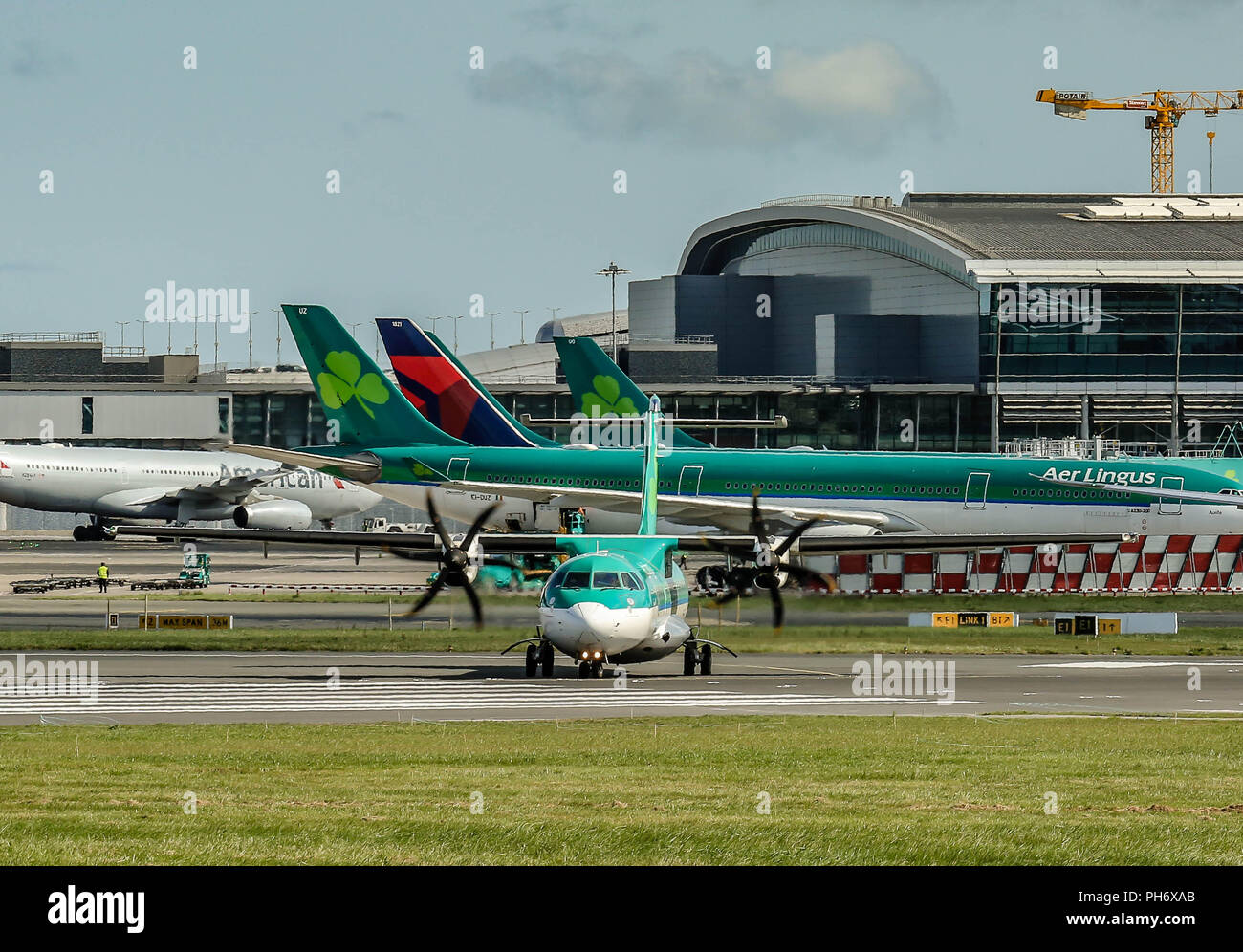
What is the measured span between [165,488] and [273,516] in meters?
7.47

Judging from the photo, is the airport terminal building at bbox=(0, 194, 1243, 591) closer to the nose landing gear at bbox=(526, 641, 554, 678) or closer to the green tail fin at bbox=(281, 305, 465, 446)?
the green tail fin at bbox=(281, 305, 465, 446)

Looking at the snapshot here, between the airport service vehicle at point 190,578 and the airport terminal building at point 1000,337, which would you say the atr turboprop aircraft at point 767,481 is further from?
the airport terminal building at point 1000,337

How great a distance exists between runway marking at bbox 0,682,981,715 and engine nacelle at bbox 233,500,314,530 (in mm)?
54566

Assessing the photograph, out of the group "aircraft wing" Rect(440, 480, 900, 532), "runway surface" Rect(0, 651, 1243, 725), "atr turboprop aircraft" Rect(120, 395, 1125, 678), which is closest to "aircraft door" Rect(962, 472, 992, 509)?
"aircraft wing" Rect(440, 480, 900, 532)

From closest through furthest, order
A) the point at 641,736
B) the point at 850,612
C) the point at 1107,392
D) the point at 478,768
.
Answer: the point at 478,768
the point at 641,736
the point at 850,612
the point at 1107,392

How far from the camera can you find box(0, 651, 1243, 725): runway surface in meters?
29.4

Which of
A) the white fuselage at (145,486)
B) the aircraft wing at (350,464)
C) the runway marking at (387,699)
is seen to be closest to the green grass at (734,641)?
the runway marking at (387,699)

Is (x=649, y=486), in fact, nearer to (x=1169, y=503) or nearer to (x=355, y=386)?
(x=355, y=386)

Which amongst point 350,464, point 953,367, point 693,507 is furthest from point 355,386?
point 953,367

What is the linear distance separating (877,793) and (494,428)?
54176 mm
